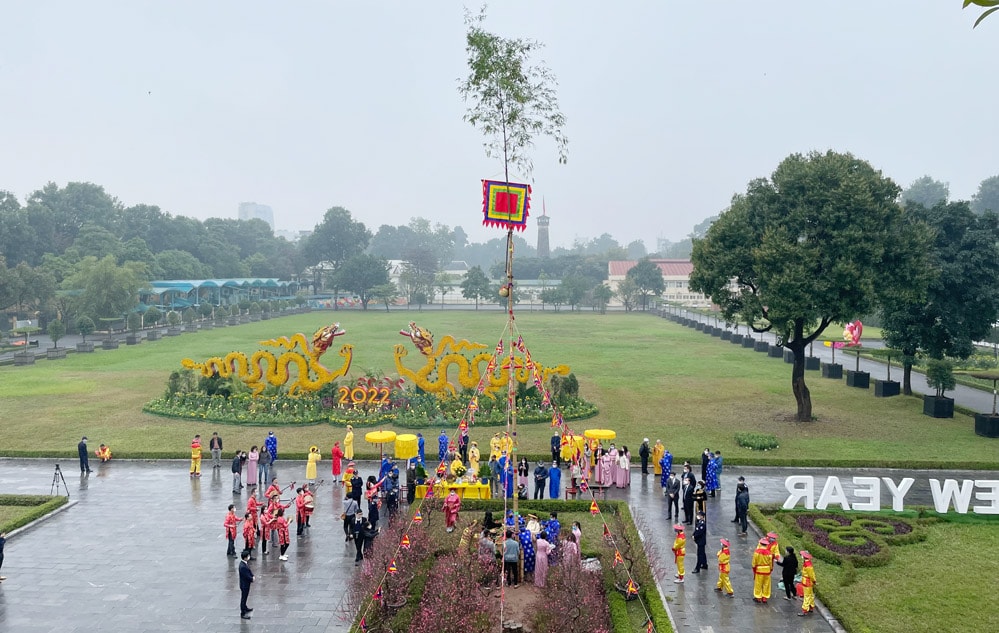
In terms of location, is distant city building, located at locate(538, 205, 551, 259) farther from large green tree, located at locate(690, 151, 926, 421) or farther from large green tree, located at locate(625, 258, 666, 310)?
large green tree, located at locate(690, 151, 926, 421)

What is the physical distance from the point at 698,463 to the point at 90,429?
19.7 meters

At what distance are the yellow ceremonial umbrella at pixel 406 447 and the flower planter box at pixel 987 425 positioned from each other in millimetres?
18411

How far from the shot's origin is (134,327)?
54469mm

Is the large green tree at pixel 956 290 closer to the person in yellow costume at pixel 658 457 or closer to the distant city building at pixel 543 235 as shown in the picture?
the person in yellow costume at pixel 658 457

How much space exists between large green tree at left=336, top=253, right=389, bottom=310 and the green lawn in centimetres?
3655

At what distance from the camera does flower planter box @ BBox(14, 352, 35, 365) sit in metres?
39.4

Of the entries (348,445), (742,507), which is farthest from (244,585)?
(742,507)

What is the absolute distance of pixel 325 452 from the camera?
2114 centimetres

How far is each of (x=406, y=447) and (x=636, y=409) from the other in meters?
11.5

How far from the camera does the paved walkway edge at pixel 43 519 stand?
15031 millimetres

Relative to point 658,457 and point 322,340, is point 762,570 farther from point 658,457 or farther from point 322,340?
point 322,340

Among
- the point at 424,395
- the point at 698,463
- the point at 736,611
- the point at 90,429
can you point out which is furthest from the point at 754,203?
the point at 90,429

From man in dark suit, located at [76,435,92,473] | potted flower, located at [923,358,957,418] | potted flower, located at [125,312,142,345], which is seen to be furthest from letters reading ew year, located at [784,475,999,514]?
potted flower, located at [125,312,142,345]

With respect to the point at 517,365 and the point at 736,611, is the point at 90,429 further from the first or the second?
the point at 736,611
